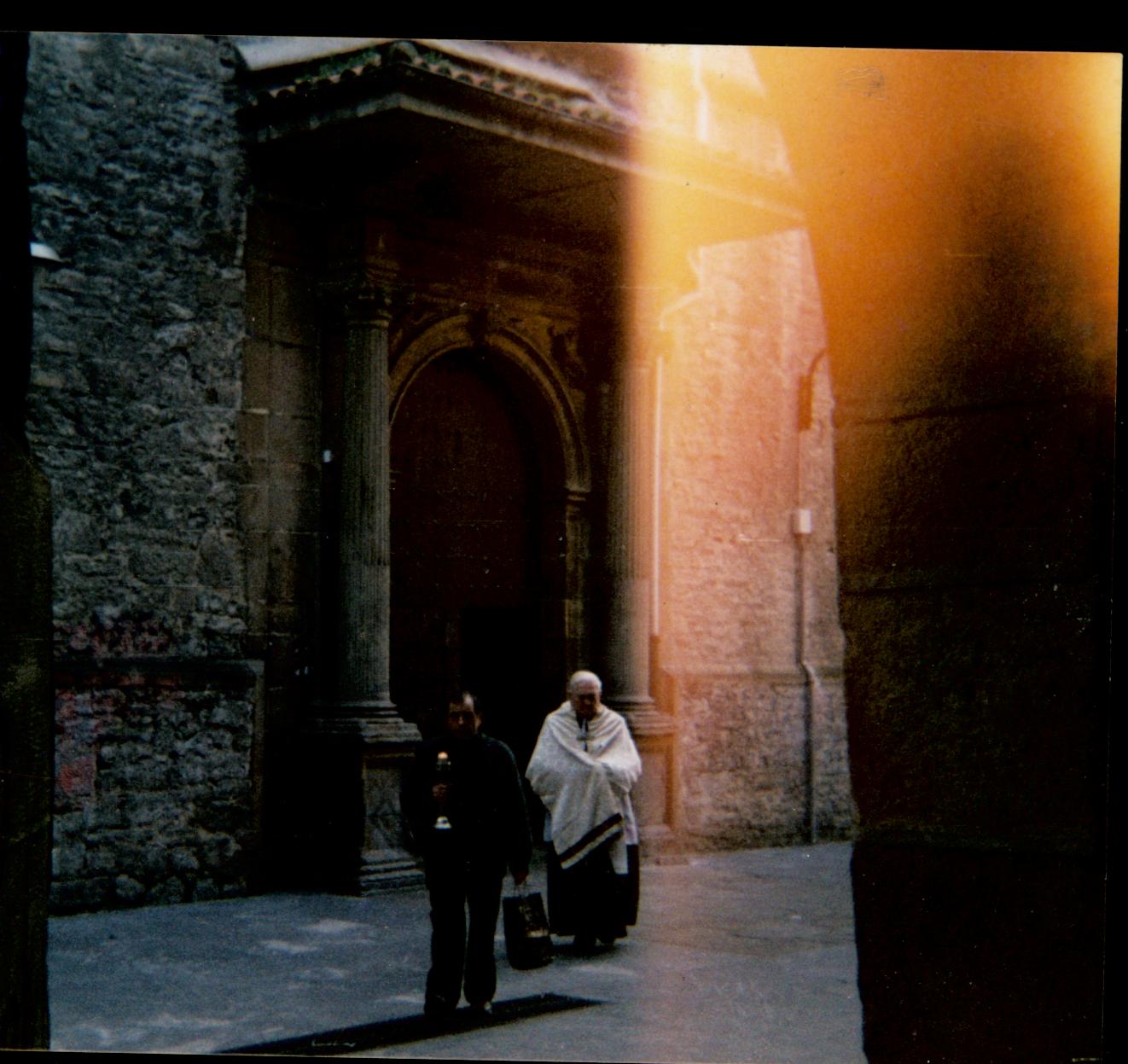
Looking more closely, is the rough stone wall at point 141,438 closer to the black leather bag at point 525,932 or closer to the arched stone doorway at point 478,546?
the arched stone doorway at point 478,546

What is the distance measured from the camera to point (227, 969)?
810cm

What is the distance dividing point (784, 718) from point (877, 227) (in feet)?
39.2

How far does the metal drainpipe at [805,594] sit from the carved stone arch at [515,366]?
279 centimetres

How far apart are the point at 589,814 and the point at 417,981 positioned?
1637 mm

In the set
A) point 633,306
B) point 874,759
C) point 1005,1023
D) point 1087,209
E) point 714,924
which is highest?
point 633,306

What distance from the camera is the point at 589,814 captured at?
922 cm

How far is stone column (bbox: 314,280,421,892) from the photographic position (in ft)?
35.8

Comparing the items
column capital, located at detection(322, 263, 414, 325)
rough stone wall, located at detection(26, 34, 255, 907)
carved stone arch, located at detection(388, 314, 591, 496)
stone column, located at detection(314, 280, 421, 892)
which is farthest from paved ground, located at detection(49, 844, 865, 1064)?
column capital, located at detection(322, 263, 414, 325)

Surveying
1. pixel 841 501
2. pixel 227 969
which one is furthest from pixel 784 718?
pixel 841 501

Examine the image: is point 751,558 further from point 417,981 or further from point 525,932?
point 417,981

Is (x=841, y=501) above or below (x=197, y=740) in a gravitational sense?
above

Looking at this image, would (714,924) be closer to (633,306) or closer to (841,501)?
(633,306)

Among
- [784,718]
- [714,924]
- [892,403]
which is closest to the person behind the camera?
[892,403]

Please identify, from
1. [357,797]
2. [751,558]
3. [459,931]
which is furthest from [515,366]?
[459,931]
